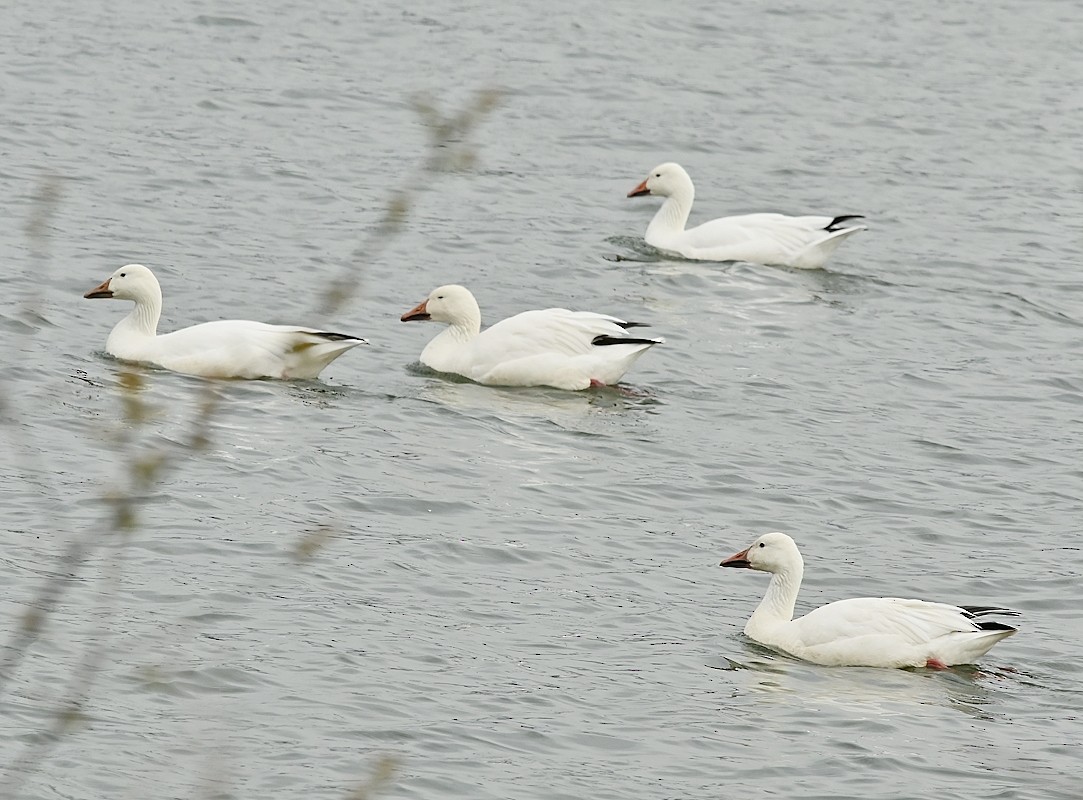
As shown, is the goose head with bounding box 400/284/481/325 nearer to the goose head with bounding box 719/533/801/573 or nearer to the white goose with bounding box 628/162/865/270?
the white goose with bounding box 628/162/865/270

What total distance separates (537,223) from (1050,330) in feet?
16.9

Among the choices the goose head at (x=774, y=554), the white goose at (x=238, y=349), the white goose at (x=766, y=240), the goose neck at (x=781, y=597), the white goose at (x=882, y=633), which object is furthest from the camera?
the white goose at (x=766, y=240)

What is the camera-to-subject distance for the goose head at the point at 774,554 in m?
10.5

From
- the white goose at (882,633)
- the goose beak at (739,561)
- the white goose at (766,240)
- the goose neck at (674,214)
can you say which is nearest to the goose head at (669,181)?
the goose neck at (674,214)

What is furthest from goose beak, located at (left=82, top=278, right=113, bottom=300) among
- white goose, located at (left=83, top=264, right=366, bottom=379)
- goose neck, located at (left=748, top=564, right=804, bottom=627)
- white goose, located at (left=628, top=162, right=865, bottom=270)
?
white goose, located at (left=628, top=162, right=865, bottom=270)

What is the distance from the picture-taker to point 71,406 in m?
12.7

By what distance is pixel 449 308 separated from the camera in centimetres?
1488

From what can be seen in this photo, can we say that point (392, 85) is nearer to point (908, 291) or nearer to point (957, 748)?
point (908, 291)

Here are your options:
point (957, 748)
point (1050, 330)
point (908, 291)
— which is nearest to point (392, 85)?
point (908, 291)

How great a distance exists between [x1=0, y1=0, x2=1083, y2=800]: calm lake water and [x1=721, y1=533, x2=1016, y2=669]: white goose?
5.8 inches

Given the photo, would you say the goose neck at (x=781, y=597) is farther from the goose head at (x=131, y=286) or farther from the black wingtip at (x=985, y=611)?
the goose head at (x=131, y=286)

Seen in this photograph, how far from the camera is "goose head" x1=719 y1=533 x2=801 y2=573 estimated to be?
10.5 m

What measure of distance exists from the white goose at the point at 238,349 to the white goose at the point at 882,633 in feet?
14.7

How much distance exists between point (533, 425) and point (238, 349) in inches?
83.7
